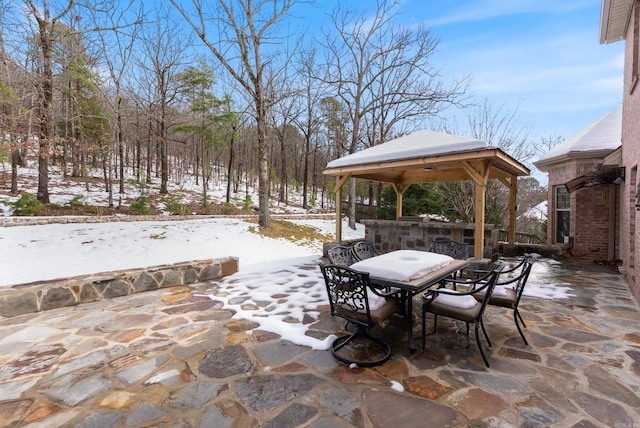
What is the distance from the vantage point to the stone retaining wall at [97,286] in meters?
3.46

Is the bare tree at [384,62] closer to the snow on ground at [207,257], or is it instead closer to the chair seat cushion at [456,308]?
the snow on ground at [207,257]

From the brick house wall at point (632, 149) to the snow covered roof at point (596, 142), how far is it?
1894 millimetres

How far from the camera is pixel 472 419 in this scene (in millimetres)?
1791

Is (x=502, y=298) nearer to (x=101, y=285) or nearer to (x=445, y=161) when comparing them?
(x=445, y=161)

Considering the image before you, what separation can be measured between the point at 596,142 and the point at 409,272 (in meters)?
8.12

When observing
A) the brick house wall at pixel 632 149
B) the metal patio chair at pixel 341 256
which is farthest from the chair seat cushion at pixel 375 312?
the brick house wall at pixel 632 149

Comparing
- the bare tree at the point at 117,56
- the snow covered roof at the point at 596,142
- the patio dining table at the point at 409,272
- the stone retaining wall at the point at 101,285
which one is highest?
the bare tree at the point at 117,56

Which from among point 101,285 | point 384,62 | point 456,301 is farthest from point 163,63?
point 456,301

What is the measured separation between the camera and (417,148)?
18.2 feet

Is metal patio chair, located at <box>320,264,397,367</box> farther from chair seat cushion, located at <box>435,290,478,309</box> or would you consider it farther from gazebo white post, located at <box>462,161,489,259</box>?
gazebo white post, located at <box>462,161,489,259</box>

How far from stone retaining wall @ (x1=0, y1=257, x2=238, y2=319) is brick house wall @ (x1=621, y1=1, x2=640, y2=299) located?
690 cm

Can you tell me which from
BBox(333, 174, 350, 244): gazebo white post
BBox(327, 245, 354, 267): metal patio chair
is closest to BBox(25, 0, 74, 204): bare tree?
BBox(333, 174, 350, 244): gazebo white post

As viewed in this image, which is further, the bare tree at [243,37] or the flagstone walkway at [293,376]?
the bare tree at [243,37]

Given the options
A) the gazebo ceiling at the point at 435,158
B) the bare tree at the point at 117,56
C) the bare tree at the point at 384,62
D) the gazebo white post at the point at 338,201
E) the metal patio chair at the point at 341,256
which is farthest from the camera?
the bare tree at the point at 384,62
